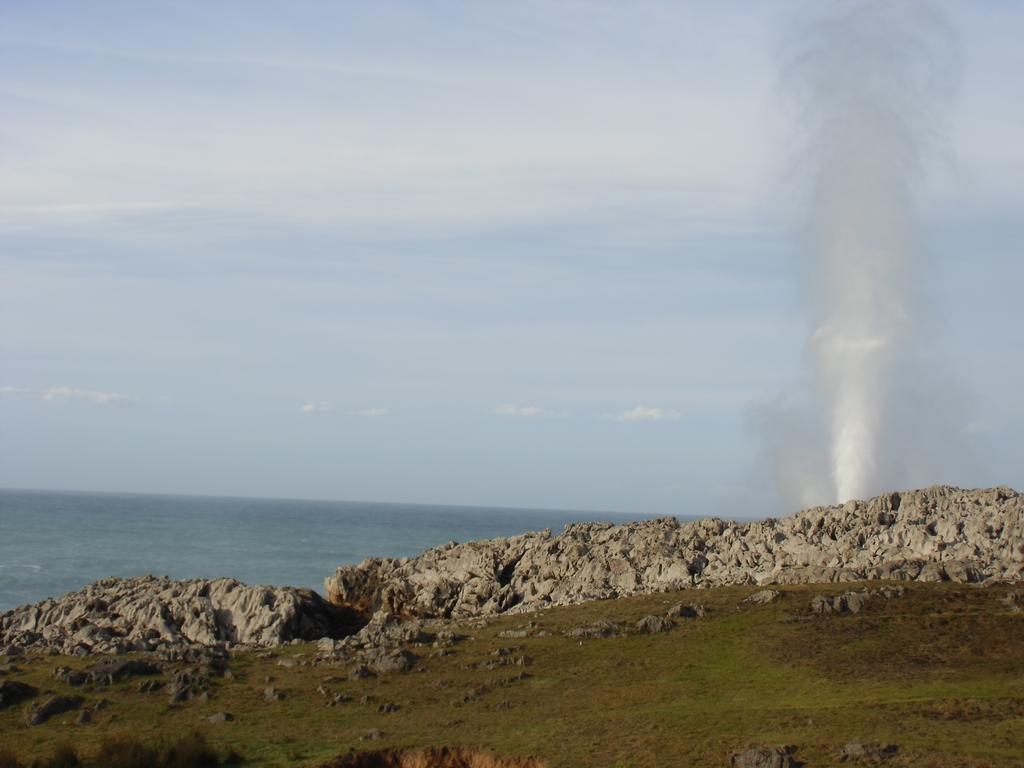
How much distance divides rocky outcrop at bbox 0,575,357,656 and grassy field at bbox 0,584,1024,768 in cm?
415

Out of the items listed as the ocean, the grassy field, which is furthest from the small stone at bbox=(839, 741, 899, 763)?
the ocean

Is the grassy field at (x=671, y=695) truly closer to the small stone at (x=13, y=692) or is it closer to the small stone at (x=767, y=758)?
the small stone at (x=767, y=758)

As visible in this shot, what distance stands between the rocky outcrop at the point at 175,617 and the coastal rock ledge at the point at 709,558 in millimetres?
4921

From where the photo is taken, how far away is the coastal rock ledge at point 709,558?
144ft

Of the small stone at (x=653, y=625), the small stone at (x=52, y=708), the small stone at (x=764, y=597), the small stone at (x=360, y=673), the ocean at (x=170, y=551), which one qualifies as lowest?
the ocean at (x=170, y=551)

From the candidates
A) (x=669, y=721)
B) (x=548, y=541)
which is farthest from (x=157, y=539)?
(x=669, y=721)

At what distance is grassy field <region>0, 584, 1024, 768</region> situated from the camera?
28.5 m

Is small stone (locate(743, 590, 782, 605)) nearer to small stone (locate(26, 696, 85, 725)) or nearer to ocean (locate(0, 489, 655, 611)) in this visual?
small stone (locate(26, 696, 85, 725))

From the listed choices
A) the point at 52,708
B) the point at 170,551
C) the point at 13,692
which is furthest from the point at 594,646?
the point at 170,551

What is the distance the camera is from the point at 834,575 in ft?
142

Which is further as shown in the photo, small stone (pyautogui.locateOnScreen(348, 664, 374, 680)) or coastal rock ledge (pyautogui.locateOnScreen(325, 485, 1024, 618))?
coastal rock ledge (pyautogui.locateOnScreen(325, 485, 1024, 618))

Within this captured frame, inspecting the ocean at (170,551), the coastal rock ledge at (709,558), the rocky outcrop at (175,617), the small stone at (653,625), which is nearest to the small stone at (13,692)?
the rocky outcrop at (175,617)

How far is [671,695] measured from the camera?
33406mm

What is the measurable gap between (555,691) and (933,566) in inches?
656
